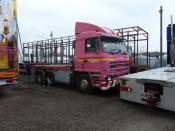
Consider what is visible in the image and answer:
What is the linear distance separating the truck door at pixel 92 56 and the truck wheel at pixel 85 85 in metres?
0.45

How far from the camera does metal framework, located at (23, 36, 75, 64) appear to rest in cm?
1204

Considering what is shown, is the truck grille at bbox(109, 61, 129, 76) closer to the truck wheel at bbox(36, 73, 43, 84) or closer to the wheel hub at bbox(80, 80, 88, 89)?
the wheel hub at bbox(80, 80, 88, 89)

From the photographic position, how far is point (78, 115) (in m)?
6.48

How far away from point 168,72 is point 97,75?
2.82 m

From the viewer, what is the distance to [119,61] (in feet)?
30.7

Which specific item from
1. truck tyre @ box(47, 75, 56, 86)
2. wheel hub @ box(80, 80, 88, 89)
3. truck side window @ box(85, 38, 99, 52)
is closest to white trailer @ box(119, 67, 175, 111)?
truck side window @ box(85, 38, 99, 52)

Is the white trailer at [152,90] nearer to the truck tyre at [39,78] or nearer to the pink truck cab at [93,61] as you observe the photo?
the pink truck cab at [93,61]

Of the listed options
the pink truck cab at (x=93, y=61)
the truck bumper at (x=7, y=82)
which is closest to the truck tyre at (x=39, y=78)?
the pink truck cab at (x=93, y=61)

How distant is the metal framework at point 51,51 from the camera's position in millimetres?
12044

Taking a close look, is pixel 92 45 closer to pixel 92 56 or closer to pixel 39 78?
pixel 92 56

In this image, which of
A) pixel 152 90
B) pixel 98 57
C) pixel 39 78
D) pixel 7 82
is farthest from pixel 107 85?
pixel 39 78

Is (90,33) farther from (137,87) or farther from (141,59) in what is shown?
(141,59)

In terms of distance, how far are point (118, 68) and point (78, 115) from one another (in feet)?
11.5

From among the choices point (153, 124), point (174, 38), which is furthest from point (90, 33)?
point (153, 124)
